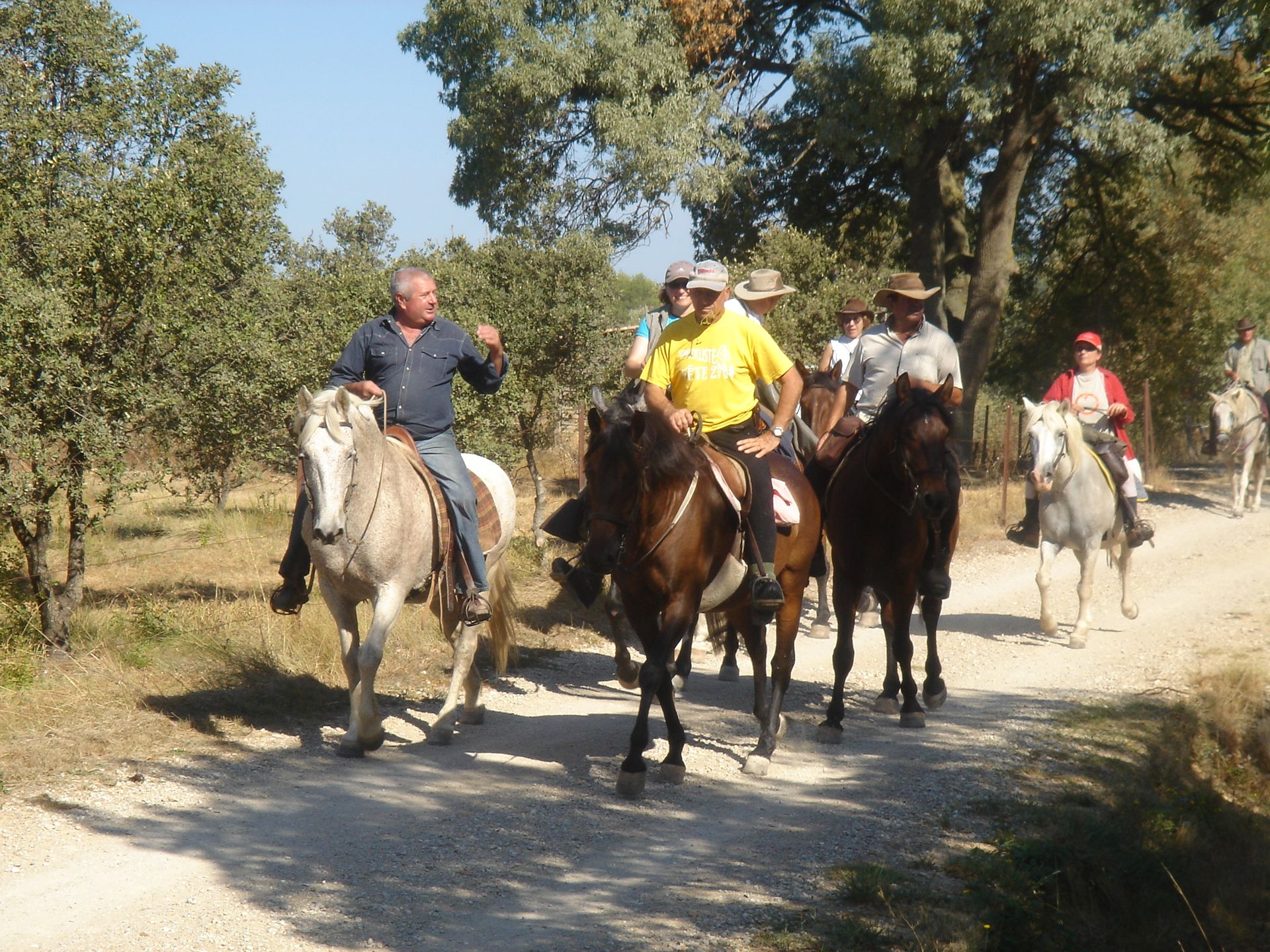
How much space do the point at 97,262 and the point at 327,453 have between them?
4.02m

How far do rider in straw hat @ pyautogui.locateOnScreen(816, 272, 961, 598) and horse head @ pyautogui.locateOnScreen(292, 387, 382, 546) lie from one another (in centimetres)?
363

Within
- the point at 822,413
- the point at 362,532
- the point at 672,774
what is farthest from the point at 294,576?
the point at 822,413

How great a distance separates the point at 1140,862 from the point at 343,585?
472cm

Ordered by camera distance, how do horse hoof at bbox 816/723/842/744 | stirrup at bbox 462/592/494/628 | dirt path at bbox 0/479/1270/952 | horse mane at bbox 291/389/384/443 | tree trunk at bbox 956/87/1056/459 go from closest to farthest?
dirt path at bbox 0/479/1270/952, horse mane at bbox 291/389/384/443, stirrup at bbox 462/592/494/628, horse hoof at bbox 816/723/842/744, tree trunk at bbox 956/87/1056/459

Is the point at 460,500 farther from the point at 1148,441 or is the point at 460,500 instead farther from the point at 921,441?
the point at 1148,441

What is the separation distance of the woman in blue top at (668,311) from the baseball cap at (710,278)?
1728 mm

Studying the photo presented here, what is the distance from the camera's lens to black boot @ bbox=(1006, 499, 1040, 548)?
12.2 metres

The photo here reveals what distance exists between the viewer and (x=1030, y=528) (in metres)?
12.4

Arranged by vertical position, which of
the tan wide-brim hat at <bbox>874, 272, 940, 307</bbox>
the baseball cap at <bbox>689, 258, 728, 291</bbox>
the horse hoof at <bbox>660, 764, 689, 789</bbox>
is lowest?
the horse hoof at <bbox>660, 764, 689, 789</bbox>

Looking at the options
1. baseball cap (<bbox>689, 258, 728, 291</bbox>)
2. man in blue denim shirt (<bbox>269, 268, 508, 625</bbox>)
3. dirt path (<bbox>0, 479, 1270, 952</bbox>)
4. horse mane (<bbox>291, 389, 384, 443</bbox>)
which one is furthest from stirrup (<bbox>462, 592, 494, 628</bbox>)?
baseball cap (<bbox>689, 258, 728, 291</bbox>)

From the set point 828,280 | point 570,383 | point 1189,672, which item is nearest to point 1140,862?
point 1189,672

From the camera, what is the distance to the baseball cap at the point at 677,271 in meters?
9.12

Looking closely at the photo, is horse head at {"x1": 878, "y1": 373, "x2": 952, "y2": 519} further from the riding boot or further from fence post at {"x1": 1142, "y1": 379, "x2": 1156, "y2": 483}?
fence post at {"x1": 1142, "y1": 379, "x2": 1156, "y2": 483}

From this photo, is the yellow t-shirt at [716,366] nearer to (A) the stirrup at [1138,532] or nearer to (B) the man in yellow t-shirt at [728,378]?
(B) the man in yellow t-shirt at [728,378]
